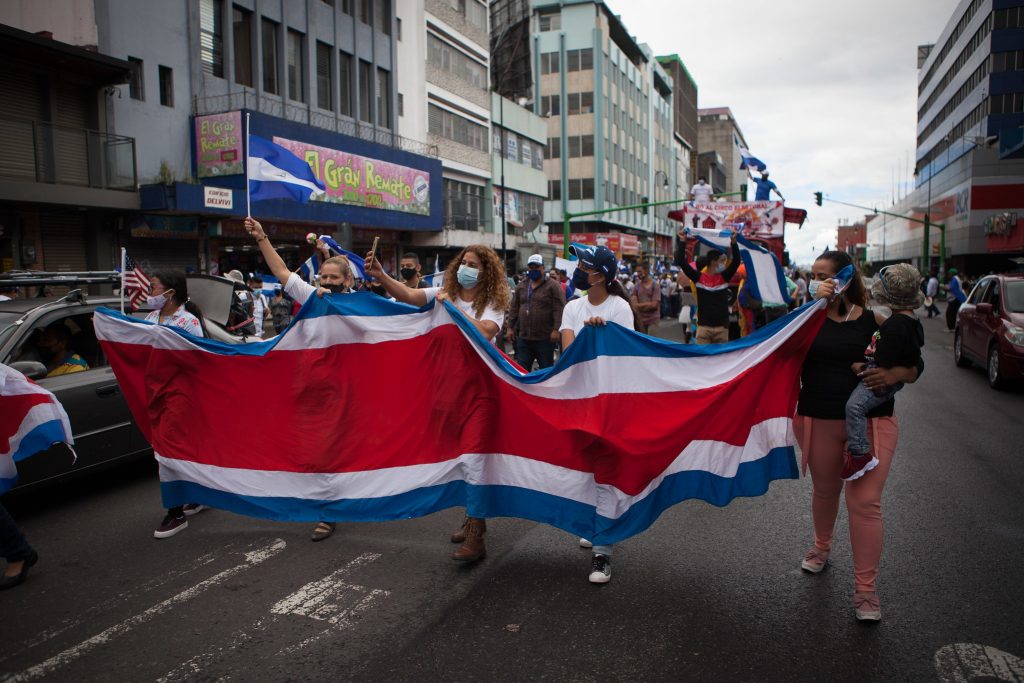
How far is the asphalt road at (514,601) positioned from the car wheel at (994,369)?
644 cm

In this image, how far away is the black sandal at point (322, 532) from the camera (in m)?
5.35

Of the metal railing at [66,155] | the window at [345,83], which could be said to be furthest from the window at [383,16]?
the metal railing at [66,155]

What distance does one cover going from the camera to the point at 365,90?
98.6 ft

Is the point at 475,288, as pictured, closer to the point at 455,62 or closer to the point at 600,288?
the point at 600,288

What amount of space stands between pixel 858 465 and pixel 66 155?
64.6 ft

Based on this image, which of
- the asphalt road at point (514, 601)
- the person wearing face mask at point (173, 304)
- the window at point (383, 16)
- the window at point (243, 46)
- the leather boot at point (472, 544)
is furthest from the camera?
the window at point (383, 16)

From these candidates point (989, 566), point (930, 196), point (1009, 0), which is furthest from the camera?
point (930, 196)

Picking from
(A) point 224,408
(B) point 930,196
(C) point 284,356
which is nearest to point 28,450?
(A) point 224,408

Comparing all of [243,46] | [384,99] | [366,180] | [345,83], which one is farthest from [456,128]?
[243,46]

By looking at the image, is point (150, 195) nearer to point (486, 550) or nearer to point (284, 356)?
point (284, 356)

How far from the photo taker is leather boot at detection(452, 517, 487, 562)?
480 cm

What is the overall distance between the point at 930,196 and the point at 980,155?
21.2m

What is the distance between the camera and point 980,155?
5678 centimetres

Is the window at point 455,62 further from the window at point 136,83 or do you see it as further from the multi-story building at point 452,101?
the window at point 136,83
